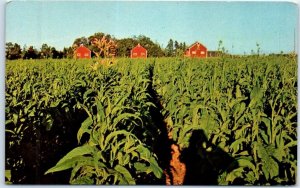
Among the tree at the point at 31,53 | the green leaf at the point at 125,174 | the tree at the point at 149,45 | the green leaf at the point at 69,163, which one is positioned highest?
the tree at the point at 149,45

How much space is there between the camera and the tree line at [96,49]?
6.75 ft

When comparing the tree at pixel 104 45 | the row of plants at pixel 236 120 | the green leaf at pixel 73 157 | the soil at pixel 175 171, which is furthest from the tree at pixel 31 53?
the soil at pixel 175 171

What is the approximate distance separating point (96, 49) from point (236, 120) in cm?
91

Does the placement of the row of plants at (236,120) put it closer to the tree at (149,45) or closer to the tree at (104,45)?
the tree at (149,45)

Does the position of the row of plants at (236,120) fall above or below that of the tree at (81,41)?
below

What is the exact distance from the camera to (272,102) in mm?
2088

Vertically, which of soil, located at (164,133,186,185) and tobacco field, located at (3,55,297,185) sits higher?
tobacco field, located at (3,55,297,185)

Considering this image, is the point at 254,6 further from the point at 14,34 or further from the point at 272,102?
the point at 14,34

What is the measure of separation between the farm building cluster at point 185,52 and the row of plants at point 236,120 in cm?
4

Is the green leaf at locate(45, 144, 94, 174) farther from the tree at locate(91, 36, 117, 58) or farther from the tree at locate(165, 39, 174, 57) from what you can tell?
the tree at locate(165, 39, 174, 57)

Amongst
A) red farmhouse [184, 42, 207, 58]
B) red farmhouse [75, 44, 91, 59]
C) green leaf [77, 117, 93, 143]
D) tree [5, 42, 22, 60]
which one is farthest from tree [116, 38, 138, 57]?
tree [5, 42, 22, 60]

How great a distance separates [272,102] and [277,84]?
11cm

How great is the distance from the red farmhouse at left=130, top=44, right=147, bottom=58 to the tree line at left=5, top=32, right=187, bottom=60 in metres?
0.02

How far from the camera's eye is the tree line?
206 cm
